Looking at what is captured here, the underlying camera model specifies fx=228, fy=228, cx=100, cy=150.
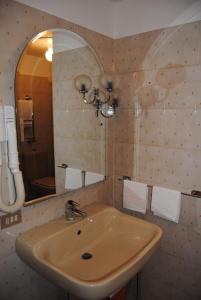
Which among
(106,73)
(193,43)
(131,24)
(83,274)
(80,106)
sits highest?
(131,24)

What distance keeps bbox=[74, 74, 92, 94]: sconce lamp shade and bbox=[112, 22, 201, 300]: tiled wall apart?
0.95 ft

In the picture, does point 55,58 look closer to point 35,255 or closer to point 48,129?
point 48,129

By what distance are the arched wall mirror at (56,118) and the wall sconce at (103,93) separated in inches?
1.4

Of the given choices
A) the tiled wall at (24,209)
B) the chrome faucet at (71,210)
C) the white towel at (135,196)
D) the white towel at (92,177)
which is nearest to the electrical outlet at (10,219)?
the tiled wall at (24,209)

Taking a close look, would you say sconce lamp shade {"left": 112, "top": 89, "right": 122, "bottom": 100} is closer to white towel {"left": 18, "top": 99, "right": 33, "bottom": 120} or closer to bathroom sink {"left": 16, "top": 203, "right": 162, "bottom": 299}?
white towel {"left": 18, "top": 99, "right": 33, "bottom": 120}

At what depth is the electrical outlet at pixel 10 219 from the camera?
116cm

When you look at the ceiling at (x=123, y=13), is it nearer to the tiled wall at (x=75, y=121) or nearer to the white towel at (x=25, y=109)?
the tiled wall at (x=75, y=121)

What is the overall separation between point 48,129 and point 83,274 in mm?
836

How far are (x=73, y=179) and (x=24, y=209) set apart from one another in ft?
1.31

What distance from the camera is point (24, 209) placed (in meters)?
1.25

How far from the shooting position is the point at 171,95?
1.46 m

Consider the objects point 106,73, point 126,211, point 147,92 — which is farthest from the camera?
point 126,211

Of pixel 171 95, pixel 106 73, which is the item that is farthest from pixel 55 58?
pixel 171 95

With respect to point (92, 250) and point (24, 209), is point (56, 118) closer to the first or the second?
point (24, 209)
